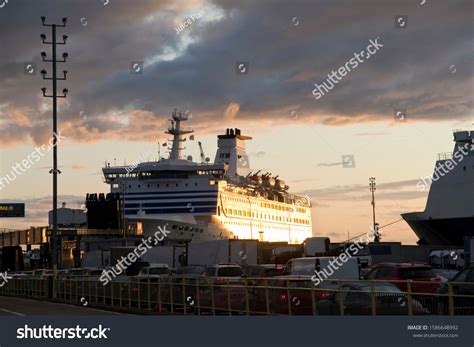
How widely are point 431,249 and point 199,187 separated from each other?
117 feet

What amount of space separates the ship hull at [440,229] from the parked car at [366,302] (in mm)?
55173

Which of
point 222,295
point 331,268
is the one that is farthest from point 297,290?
point 331,268

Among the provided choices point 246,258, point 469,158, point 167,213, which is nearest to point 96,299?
point 246,258

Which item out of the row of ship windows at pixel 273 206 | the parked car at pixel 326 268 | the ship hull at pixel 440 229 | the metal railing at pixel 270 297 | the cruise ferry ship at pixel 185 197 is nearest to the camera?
the metal railing at pixel 270 297

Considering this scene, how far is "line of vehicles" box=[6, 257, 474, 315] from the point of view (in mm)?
18156

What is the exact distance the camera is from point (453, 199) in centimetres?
7444

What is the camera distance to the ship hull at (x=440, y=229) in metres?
73.1

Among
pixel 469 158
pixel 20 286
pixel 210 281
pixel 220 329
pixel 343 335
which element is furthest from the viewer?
pixel 469 158

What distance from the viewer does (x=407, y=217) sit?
80938 mm

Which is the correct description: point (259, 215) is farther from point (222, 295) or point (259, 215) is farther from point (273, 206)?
point (222, 295)

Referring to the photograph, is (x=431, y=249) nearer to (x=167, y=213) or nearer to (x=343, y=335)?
(x=167, y=213)

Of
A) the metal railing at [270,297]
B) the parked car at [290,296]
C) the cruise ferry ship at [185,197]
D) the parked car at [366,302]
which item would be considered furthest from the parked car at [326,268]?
the cruise ferry ship at [185,197]

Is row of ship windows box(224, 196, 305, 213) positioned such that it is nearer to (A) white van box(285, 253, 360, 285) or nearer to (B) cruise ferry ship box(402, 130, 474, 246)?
(B) cruise ferry ship box(402, 130, 474, 246)

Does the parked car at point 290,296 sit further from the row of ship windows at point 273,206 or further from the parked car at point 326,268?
the row of ship windows at point 273,206
